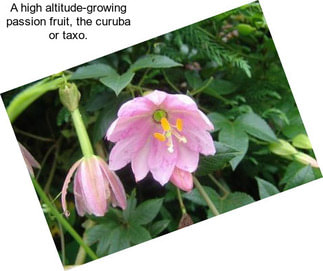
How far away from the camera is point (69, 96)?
77 cm

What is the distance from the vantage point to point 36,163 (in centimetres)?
87

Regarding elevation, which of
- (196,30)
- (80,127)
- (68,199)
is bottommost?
(68,199)

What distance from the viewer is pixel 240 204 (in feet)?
2.71

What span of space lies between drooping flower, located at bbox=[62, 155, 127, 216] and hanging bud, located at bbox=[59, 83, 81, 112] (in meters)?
0.09

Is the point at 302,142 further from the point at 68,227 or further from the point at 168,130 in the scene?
the point at 68,227

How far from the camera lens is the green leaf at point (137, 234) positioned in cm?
79

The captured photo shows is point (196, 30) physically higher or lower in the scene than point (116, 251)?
higher

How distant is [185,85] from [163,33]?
109 millimetres

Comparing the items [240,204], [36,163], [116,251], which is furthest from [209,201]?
[36,163]

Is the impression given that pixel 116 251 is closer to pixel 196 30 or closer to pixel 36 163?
pixel 36 163

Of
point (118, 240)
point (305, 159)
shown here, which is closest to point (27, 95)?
point (118, 240)

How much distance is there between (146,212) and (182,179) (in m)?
0.11

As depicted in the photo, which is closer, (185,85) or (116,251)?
A: (116,251)

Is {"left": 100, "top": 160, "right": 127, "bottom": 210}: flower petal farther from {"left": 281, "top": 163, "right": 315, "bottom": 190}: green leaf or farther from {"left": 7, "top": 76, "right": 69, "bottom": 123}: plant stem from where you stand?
{"left": 281, "top": 163, "right": 315, "bottom": 190}: green leaf
